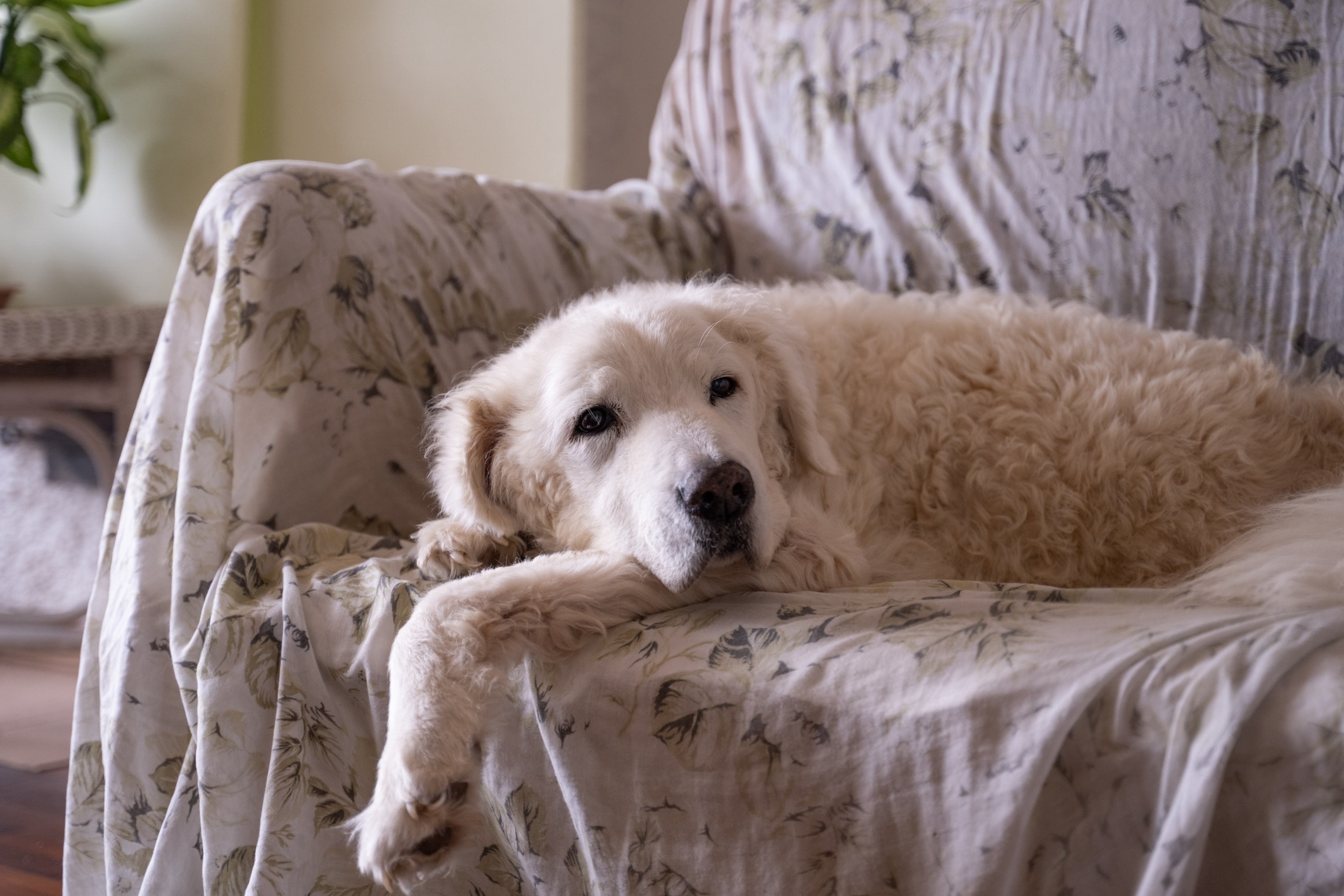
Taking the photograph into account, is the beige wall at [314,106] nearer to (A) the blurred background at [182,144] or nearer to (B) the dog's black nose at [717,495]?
(A) the blurred background at [182,144]

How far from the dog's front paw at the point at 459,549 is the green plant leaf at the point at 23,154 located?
2675 millimetres

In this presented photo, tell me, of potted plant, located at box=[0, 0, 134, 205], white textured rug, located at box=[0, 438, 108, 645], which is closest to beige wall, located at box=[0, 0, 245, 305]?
potted plant, located at box=[0, 0, 134, 205]

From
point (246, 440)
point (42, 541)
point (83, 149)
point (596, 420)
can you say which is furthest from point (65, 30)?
point (596, 420)

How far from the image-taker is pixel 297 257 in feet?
5.87

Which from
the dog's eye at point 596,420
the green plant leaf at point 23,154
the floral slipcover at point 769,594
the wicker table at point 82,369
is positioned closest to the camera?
the floral slipcover at point 769,594

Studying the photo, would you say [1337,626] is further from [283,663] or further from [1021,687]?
[283,663]

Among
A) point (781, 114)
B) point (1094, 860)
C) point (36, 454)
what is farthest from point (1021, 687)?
point (36, 454)

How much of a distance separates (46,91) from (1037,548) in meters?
3.88

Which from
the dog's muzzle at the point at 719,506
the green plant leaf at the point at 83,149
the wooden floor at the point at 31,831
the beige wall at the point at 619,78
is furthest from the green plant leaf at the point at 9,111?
the dog's muzzle at the point at 719,506

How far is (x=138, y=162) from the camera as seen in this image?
→ 3.72 metres

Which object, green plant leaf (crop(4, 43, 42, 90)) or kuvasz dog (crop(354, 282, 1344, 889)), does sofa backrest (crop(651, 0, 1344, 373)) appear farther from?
green plant leaf (crop(4, 43, 42, 90))

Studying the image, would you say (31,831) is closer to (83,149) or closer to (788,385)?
(788,385)

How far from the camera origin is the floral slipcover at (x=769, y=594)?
3.29 ft

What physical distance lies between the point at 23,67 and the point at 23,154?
28 centimetres
